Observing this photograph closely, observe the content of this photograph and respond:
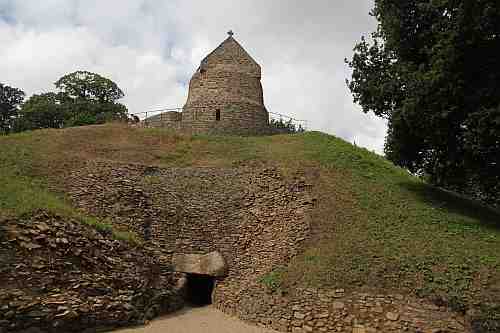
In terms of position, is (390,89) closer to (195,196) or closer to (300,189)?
(300,189)

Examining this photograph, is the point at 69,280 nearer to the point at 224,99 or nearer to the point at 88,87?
the point at 224,99

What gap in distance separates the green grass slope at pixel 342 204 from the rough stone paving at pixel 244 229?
54 cm

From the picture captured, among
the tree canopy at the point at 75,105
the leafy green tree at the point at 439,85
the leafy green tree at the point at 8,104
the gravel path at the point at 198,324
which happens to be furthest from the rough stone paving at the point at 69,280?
the leafy green tree at the point at 8,104

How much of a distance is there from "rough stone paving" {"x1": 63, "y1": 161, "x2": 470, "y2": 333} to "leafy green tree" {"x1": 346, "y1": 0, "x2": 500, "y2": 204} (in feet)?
14.9

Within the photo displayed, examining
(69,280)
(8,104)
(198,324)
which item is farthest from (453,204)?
(8,104)

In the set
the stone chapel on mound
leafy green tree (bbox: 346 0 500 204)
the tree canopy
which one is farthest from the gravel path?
the tree canopy

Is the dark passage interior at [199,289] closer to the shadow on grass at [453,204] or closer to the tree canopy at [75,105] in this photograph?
the shadow on grass at [453,204]

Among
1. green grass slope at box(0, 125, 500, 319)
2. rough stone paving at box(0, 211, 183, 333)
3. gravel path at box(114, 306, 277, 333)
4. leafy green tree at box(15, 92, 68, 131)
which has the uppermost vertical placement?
leafy green tree at box(15, 92, 68, 131)

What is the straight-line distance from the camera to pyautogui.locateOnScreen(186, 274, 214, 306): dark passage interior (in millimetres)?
14797

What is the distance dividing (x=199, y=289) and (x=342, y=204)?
6066mm

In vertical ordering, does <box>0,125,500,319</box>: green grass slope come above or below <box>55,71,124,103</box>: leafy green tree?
below

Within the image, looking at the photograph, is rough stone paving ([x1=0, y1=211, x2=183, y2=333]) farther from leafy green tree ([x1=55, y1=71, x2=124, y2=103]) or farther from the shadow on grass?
leafy green tree ([x1=55, y1=71, x2=124, y2=103])

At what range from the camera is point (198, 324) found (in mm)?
12281

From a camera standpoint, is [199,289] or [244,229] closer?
[199,289]
